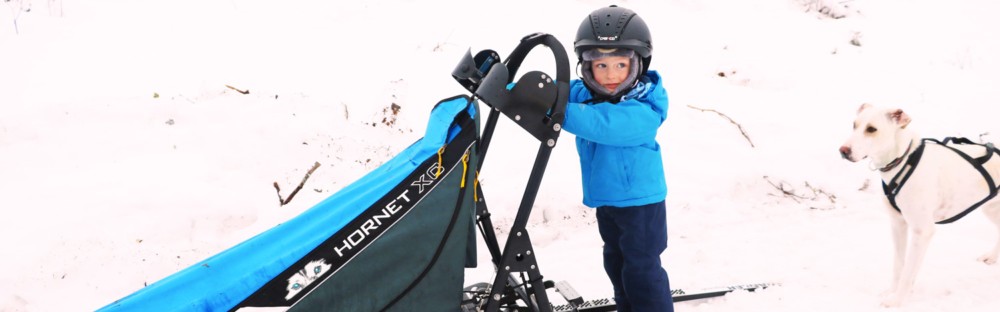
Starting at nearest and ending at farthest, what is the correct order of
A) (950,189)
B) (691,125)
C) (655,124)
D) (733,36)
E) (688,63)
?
(655,124) → (950,189) → (691,125) → (688,63) → (733,36)

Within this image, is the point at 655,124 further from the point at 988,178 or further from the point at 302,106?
the point at 302,106

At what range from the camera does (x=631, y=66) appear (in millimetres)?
3229

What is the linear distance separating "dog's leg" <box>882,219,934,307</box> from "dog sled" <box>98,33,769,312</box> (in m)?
2.34

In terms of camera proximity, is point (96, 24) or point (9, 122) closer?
point (9, 122)

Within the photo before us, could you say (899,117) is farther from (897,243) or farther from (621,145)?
(621,145)

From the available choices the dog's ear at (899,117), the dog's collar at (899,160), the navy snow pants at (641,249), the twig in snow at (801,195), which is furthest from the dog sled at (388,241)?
the twig in snow at (801,195)

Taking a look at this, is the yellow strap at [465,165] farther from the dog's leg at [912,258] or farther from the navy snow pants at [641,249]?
the dog's leg at [912,258]

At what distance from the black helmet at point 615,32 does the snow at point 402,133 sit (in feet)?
5.64

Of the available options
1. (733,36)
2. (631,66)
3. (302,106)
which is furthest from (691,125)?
(631,66)

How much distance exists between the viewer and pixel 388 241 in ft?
8.73

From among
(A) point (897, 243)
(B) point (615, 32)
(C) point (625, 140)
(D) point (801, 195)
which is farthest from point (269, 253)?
(D) point (801, 195)

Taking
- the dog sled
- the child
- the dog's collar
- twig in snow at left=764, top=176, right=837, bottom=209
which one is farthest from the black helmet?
twig in snow at left=764, top=176, right=837, bottom=209

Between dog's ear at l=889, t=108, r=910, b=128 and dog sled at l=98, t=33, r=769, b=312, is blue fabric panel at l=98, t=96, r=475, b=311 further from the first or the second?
dog's ear at l=889, t=108, r=910, b=128

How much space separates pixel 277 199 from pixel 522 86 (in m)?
3.18
